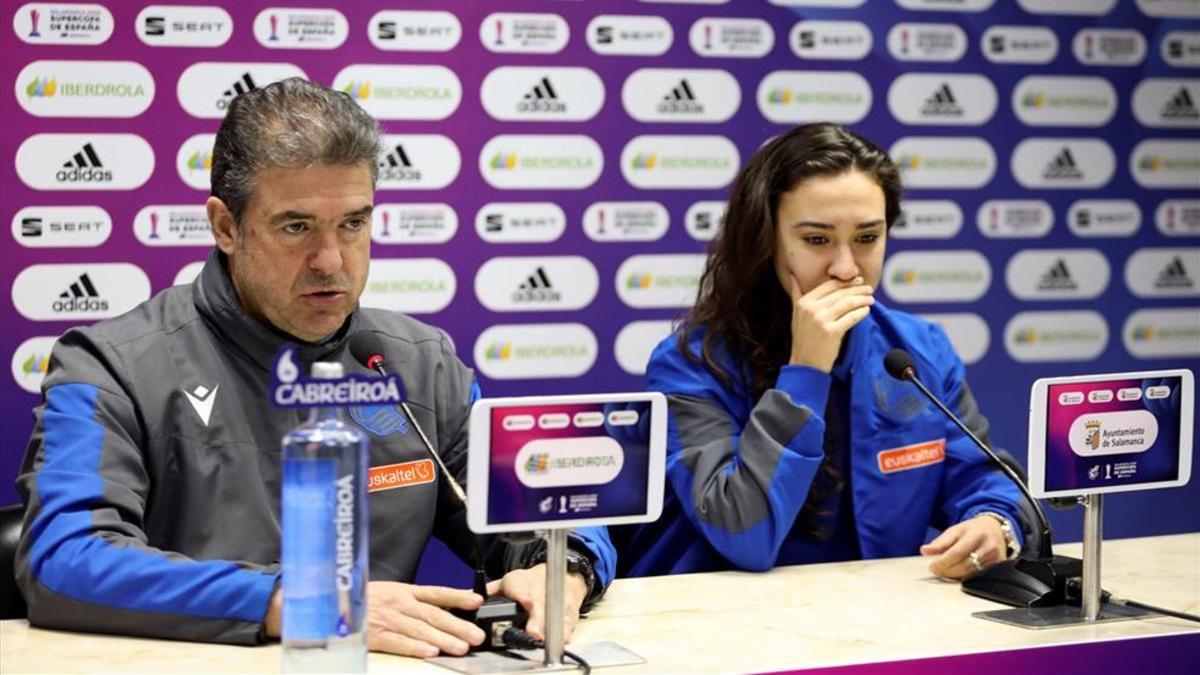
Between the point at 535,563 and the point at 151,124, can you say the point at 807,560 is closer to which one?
the point at 535,563

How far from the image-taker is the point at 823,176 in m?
2.96

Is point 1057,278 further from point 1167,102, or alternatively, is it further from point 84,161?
point 84,161

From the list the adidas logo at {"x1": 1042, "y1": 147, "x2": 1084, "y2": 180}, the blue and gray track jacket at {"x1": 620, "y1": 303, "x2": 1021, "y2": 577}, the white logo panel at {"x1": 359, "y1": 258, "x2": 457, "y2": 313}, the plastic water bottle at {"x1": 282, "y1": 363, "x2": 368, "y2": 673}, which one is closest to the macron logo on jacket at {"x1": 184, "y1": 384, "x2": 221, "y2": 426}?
the plastic water bottle at {"x1": 282, "y1": 363, "x2": 368, "y2": 673}

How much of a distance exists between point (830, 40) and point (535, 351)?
1.22m

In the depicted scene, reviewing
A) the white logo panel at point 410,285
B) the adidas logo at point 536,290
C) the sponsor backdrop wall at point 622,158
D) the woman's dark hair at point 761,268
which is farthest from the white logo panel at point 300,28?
→ the woman's dark hair at point 761,268

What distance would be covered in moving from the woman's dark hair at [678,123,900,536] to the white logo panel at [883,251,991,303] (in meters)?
1.36

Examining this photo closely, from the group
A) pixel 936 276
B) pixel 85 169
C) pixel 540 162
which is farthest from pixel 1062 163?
pixel 85 169

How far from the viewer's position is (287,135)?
2.40 m

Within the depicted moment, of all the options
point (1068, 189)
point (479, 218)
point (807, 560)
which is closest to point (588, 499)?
point (807, 560)

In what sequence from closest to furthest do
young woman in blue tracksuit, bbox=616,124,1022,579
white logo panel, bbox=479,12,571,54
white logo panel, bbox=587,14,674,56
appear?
young woman in blue tracksuit, bbox=616,124,1022,579 < white logo panel, bbox=479,12,571,54 < white logo panel, bbox=587,14,674,56

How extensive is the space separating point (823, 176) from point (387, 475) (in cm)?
103

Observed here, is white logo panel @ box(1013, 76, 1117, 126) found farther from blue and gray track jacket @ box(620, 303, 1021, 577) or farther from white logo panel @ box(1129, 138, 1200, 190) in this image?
blue and gray track jacket @ box(620, 303, 1021, 577)

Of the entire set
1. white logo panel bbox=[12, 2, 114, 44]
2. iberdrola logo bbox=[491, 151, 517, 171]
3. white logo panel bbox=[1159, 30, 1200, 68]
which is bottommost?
iberdrola logo bbox=[491, 151, 517, 171]

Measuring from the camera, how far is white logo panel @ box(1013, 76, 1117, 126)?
4586 millimetres
